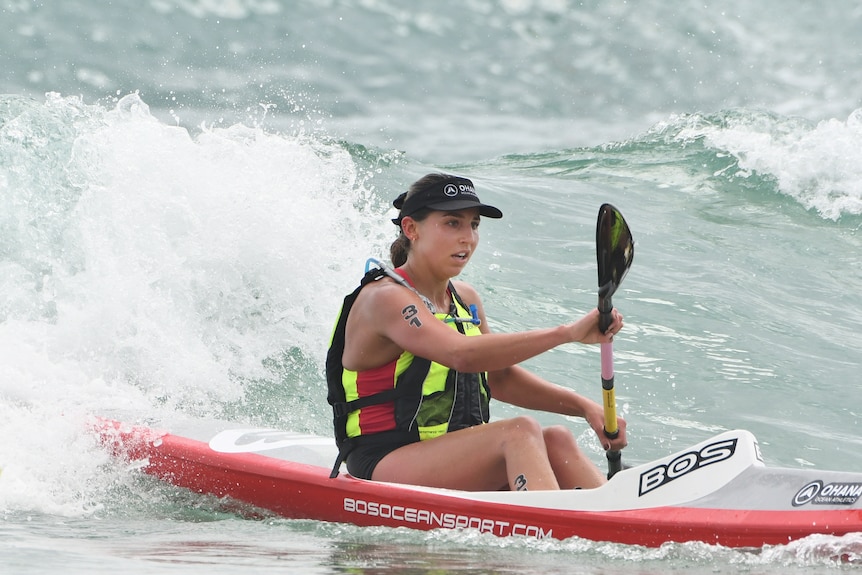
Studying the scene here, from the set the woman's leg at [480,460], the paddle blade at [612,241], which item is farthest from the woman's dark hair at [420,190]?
the woman's leg at [480,460]

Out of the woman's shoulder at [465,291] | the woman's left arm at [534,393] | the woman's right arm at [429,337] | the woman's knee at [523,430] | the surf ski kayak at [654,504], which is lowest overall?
the surf ski kayak at [654,504]

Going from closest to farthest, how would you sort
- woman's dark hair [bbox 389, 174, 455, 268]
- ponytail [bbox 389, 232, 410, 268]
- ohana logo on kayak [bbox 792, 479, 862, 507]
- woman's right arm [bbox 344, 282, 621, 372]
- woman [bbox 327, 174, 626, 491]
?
ohana logo on kayak [bbox 792, 479, 862, 507]
woman's right arm [bbox 344, 282, 621, 372]
woman [bbox 327, 174, 626, 491]
woman's dark hair [bbox 389, 174, 455, 268]
ponytail [bbox 389, 232, 410, 268]

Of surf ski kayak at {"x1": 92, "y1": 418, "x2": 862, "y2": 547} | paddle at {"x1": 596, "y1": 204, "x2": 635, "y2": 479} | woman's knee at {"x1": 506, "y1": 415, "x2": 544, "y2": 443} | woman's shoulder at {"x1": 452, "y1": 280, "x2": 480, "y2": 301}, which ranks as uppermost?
paddle at {"x1": 596, "y1": 204, "x2": 635, "y2": 479}

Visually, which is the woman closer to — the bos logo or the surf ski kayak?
the surf ski kayak

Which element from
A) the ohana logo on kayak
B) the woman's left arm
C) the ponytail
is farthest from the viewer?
the woman's left arm

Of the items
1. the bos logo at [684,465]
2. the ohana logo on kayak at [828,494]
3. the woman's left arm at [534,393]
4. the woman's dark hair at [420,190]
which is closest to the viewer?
the ohana logo on kayak at [828,494]

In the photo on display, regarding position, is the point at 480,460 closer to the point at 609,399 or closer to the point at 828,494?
the point at 609,399

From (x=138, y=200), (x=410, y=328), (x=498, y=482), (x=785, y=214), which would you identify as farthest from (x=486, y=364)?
(x=785, y=214)

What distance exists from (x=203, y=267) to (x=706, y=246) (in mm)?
4398

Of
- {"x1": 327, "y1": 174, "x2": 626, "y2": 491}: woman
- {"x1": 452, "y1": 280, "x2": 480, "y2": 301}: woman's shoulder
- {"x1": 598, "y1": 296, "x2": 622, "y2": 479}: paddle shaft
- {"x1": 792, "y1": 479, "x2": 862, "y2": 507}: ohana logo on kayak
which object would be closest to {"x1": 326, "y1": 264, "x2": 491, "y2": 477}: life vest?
{"x1": 327, "y1": 174, "x2": 626, "y2": 491}: woman

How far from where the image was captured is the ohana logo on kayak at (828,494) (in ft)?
9.97

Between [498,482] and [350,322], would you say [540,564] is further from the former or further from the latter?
[350,322]

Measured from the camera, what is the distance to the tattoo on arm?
11.1ft

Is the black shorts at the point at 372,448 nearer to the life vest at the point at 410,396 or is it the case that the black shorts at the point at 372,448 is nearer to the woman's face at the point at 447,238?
the life vest at the point at 410,396
